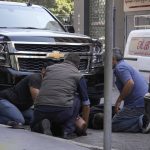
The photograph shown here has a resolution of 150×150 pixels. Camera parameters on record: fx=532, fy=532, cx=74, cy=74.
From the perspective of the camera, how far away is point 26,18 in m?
10.3

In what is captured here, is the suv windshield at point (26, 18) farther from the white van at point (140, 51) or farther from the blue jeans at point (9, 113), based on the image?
the blue jeans at point (9, 113)

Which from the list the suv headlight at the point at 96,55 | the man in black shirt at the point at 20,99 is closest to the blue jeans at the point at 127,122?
the man in black shirt at the point at 20,99

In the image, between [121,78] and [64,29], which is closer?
[121,78]

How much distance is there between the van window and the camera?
11445mm

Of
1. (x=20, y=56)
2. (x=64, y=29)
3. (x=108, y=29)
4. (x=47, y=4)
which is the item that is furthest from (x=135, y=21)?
(x=47, y=4)

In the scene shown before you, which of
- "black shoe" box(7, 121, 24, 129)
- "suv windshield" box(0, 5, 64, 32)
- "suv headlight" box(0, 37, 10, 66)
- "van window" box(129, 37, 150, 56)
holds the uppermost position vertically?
"suv windshield" box(0, 5, 64, 32)

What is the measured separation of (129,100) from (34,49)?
1785 mm

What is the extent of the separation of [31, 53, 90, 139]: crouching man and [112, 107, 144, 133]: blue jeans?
0.69 metres

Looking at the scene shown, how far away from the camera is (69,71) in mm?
7422

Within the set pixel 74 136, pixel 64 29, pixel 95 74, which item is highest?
pixel 64 29

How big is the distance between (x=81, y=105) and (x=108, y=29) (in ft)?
→ 7.62

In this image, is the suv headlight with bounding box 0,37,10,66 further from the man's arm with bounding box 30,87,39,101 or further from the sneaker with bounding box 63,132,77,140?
the sneaker with bounding box 63,132,77,140

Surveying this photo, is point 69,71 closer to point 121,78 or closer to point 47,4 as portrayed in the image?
point 121,78

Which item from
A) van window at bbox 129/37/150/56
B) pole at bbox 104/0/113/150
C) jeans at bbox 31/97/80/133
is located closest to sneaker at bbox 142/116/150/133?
jeans at bbox 31/97/80/133
